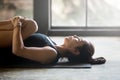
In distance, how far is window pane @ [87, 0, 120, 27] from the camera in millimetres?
4645

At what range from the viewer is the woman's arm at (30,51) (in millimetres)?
2408

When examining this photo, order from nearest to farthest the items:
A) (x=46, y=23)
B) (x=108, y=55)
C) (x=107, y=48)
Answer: (x=108, y=55), (x=107, y=48), (x=46, y=23)

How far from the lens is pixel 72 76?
7.25ft

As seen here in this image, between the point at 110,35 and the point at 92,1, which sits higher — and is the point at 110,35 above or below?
below

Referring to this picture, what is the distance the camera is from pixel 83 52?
2.55 metres

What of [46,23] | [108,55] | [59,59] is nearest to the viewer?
[59,59]

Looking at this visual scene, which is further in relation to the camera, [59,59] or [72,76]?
[59,59]

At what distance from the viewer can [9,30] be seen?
2.52 m

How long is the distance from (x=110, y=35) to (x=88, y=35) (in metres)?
0.30

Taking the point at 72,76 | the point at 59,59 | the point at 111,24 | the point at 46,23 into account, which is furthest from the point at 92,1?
the point at 72,76

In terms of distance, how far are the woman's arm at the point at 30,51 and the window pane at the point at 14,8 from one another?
2.16 meters

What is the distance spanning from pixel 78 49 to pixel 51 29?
2.12 metres

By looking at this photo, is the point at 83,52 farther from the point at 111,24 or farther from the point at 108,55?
the point at 111,24

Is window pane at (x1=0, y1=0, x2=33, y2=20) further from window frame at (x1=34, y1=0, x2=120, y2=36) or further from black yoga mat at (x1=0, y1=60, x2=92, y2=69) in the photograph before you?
black yoga mat at (x1=0, y1=60, x2=92, y2=69)
